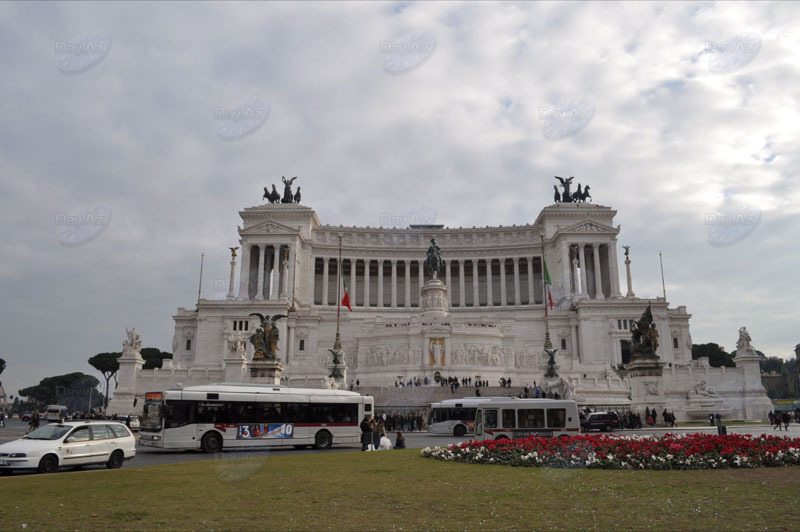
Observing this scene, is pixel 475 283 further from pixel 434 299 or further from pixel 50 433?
pixel 50 433

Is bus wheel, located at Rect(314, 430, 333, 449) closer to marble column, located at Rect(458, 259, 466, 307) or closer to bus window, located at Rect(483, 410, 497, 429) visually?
bus window, located at Rect(483, 410, 497, 429)

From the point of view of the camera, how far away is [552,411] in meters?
27.9

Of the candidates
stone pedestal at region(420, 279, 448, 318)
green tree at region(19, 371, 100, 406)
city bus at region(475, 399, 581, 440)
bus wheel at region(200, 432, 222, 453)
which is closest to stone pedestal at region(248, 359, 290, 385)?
bus wheel at region(200, 432, 222, 453)

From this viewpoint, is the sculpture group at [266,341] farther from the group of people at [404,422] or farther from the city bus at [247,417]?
the city bus at [247,417]

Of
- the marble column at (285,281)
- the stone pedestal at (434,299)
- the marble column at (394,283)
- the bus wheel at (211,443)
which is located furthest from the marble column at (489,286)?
the bus wheel at (211,443)

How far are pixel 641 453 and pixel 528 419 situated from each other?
10.8 meters

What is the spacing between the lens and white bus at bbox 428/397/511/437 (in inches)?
1423

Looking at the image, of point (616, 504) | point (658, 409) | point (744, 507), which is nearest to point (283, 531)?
point (616, 504)

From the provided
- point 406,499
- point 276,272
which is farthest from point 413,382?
point 406,499

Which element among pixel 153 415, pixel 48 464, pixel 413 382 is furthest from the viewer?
pixel 413 382

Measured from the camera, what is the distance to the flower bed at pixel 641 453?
1695 centimetres

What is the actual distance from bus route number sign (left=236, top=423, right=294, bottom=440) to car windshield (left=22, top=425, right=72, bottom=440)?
338 inches

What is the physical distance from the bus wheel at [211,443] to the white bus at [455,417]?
14440 mm

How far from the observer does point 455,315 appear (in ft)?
309
